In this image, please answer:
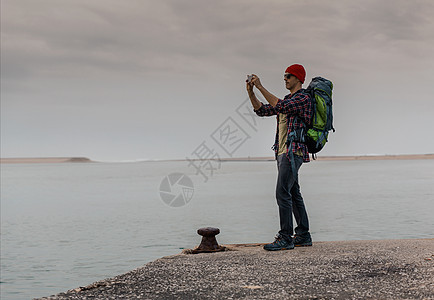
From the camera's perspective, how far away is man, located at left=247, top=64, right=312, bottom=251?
6176 millimetres

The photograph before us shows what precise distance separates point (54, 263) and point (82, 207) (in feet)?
60.5

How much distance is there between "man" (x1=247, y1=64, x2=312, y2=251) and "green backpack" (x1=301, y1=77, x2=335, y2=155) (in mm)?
92

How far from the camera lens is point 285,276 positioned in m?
5.07

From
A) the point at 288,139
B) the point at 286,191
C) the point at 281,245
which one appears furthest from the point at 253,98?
the point at 281,245

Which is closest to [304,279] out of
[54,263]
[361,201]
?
[54,263]

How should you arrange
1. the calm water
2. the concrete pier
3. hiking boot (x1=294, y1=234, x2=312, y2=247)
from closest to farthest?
1. the concrete pier
2. hiking boot (x1=294, y1=234, x2=312, y2=247)
3. the calm water

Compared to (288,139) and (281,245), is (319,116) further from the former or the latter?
(281,245)

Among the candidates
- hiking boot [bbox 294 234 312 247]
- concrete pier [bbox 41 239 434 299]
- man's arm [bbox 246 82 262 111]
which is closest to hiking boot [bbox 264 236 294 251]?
concrete pier [bbox 41 239 434 299]

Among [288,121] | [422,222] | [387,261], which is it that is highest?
[288,121]

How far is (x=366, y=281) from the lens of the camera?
479 centimetres

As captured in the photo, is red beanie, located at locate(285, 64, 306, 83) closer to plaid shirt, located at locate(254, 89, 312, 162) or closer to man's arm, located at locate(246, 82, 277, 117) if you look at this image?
plaid shirt, located at locate(254, 89, 312, 162)

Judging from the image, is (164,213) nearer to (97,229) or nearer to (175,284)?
(97,229)

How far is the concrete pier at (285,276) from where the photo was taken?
4.45m

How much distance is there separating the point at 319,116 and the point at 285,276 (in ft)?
7.23
